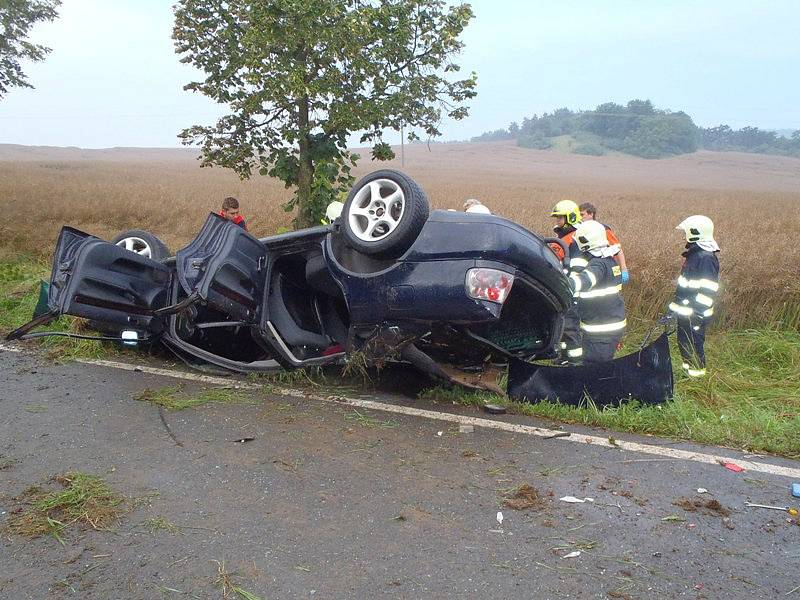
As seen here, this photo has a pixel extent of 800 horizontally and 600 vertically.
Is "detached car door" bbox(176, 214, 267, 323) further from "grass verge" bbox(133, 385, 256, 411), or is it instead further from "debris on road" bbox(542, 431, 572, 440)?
"debris on road" bbox(542, 431, 572, 440)

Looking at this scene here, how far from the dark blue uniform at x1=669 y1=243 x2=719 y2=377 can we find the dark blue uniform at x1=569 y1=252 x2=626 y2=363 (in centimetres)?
52

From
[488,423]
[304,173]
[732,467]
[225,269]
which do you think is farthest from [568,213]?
[304,173]

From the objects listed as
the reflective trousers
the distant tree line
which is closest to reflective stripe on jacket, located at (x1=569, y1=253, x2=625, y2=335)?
the reflective trousers

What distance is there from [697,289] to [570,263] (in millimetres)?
1040

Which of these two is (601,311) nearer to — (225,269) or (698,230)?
(698,230)

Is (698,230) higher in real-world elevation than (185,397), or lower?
higher

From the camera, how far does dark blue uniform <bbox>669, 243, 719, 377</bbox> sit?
18.4 ft

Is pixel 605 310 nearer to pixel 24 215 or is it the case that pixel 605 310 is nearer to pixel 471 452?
pixel 471 452

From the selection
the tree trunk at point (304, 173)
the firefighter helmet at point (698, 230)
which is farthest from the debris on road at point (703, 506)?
the tree trunk at point (304, 173)

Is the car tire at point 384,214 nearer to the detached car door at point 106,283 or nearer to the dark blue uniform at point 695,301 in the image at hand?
the detached car door at point 106,283

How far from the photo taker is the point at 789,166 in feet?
149

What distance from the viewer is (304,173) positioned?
9672 mm

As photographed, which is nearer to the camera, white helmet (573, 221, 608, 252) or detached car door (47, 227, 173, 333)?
detached car door (47, 227, 173, 333)

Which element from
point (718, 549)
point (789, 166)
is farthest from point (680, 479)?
point (789, 166)
